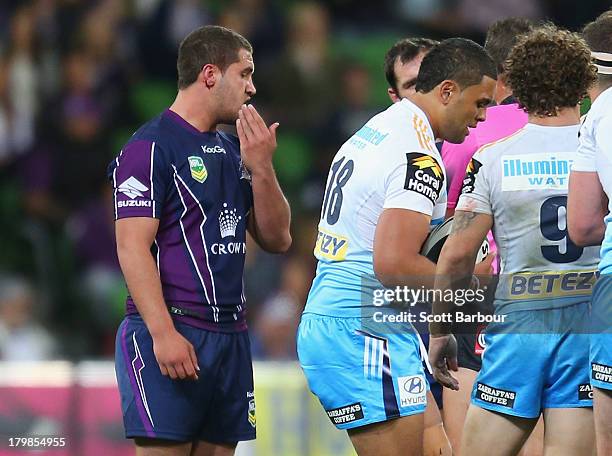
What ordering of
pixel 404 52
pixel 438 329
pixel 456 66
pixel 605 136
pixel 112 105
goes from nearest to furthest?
pixel 605 136, pixel 456 66, pixel 438 329, pixel 404 52, pixel 112 105

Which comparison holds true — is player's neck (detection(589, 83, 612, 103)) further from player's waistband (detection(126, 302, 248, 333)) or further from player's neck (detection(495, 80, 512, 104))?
player's waistband (detection(126, 302, 248, 333))

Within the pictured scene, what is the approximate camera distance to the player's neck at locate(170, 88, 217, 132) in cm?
489

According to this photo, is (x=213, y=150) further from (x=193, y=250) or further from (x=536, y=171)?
(x=536, y=171)

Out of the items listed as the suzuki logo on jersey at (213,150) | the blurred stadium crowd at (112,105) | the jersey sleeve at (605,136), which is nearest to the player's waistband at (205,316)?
the suzuki logo on jersey at (213,150)

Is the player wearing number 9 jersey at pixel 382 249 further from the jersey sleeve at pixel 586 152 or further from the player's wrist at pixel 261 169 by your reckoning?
the jersey sleeve at pixel 586 152

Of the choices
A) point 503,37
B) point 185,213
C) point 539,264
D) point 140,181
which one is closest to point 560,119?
point 539,264

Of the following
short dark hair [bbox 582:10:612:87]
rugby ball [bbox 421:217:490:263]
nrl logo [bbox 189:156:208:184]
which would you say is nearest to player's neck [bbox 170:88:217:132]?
nrl logo [bbox 189:156:208:184]

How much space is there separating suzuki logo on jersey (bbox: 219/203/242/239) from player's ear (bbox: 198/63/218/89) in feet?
1.61

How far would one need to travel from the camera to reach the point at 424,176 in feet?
15.0

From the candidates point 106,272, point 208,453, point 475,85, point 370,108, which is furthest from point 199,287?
point 370,108

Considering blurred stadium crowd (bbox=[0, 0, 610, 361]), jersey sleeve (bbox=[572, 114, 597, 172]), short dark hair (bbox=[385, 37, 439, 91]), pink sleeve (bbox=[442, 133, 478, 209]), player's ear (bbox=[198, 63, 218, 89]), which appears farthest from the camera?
blurred stadium crowd (bbox=[0, 0, 610, 361])

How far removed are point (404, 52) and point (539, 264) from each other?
1.59 m

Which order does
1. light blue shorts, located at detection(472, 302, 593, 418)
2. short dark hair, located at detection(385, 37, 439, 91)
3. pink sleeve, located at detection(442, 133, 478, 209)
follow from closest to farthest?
light blue shorts, located at detection(472, 302, 593, 418)
pink sleeve, located at detection(442, 133, 478, 209)
short dark hair, located at detection(385, 37, 439, 91)

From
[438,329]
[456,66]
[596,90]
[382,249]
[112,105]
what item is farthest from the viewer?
[112,105]
